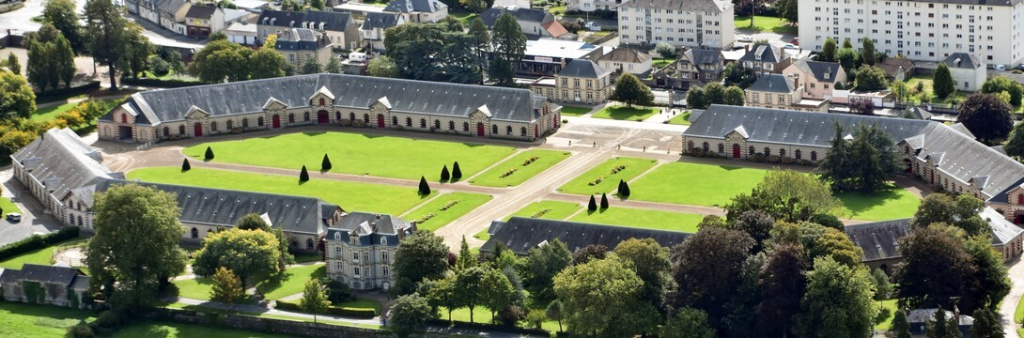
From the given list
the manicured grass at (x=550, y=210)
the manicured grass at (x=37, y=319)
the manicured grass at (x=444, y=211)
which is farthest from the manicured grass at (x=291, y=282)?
the manicured grass at (x=550, y=210)

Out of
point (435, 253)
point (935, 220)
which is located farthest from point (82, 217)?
point (935, 220)

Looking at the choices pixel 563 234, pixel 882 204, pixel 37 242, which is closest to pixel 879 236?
pixel 882 204

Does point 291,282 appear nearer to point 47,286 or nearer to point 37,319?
point 47,286

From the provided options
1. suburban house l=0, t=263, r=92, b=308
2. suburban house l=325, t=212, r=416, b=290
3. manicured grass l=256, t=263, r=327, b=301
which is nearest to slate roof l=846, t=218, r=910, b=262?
suburban house l=325, t=212, r=416, b=290

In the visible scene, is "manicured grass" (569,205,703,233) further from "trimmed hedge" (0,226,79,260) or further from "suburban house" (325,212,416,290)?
"trimmed hedge" (0,226,79,260)

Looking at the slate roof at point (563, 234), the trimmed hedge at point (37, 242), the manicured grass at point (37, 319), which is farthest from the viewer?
the trimmed hedge at point (37, 242)

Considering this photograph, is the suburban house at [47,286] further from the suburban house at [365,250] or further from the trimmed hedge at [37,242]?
the suburban house at [365,250]
